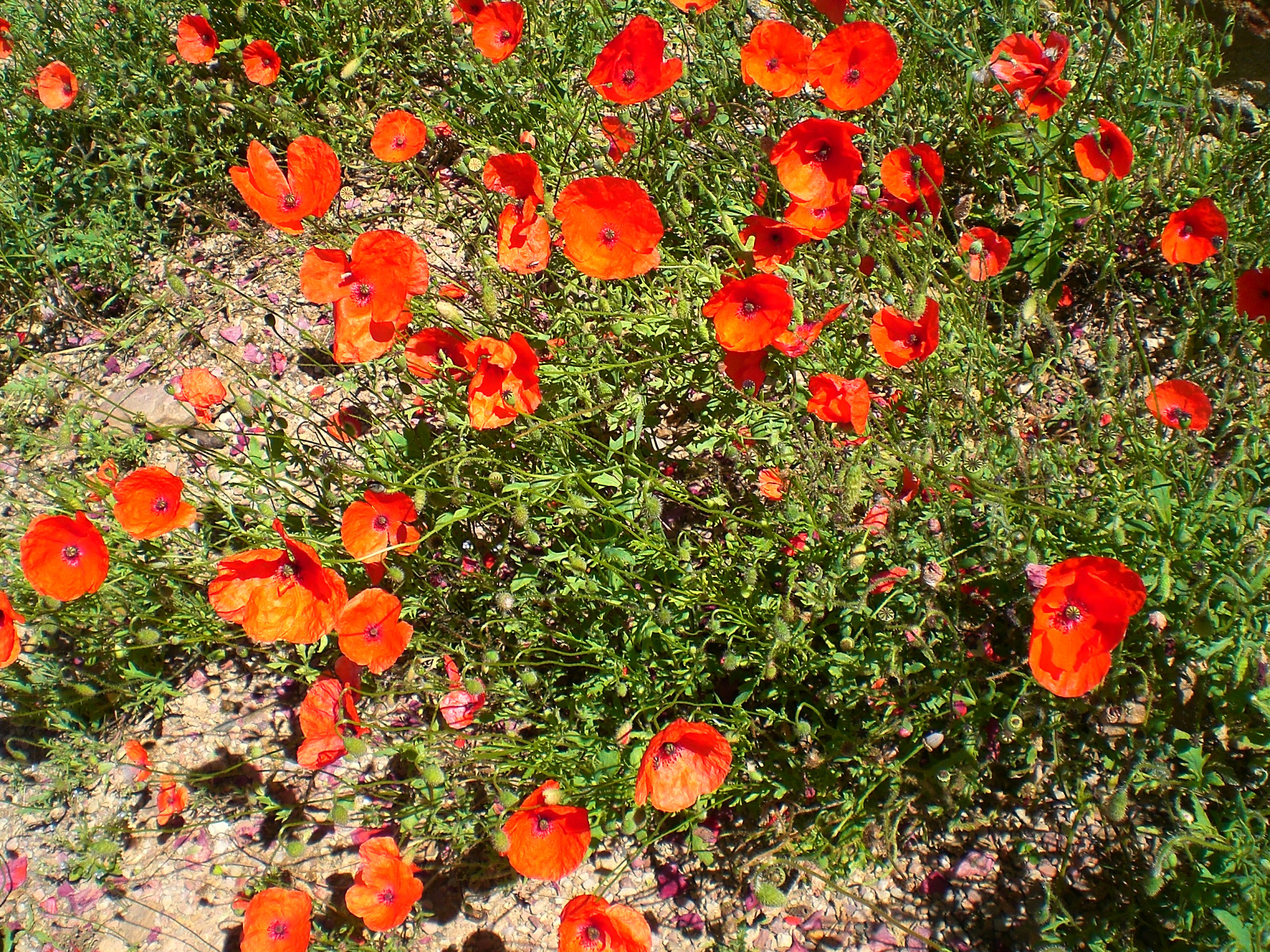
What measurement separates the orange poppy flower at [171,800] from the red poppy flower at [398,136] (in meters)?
2.55

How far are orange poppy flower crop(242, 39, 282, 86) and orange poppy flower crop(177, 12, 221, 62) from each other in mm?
203

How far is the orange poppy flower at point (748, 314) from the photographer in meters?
2.42

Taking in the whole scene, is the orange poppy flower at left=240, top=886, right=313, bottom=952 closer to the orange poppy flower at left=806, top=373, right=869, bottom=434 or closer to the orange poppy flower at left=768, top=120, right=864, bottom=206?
the orange poppy flower at left=806, top=373, right=869, bottom=434

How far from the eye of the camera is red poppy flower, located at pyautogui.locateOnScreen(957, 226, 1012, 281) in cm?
298

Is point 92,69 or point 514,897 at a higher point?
point 92,69

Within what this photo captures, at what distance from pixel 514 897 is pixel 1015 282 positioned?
3.16 metres

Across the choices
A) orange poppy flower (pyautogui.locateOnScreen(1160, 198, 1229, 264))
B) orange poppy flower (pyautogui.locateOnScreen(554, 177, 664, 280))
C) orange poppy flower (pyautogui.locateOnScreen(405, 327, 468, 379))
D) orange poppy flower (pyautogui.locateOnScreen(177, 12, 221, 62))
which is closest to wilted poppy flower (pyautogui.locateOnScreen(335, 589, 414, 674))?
orange poppy flower (pyautogui.locateOnScreen(405, 327, 468, 379))

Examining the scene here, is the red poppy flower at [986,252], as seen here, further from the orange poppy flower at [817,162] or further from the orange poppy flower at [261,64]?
the orange poppy flower at [261,64]

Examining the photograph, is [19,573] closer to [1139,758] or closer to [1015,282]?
[1139,758]

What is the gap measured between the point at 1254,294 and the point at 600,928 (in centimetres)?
291

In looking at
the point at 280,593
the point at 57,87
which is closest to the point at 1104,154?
the point at 280,593

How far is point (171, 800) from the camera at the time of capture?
10.1ft

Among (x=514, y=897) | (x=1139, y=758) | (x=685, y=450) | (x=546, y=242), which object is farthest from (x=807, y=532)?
(x=514, y=897)

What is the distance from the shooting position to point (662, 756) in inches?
93.3
